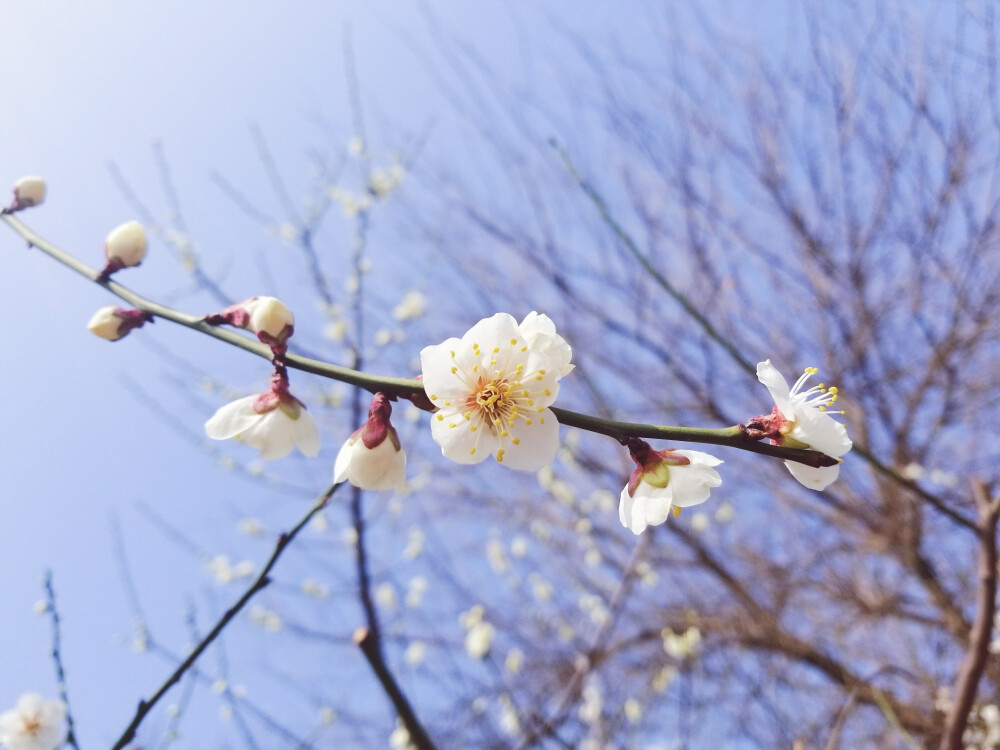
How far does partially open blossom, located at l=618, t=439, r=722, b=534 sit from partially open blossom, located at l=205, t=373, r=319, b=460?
458 mm

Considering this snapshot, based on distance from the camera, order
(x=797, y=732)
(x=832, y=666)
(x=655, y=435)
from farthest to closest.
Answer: (x=832, y=666), (x=797, y=732), (x=655, y=435)

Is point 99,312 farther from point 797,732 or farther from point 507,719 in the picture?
point 507,719

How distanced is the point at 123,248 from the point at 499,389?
66 centimetres

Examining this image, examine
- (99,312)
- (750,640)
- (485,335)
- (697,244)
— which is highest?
(697,244)

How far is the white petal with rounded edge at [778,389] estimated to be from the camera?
0.79 meters

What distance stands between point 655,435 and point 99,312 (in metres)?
0.82

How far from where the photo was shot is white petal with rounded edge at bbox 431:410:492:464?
88 centimetres

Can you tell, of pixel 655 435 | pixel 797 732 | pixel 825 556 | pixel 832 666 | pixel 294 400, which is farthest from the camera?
pixel 825 556

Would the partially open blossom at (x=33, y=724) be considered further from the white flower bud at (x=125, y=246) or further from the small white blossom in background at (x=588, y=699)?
the small white blossom in background at (x=588, y=699)

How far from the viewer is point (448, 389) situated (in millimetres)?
873

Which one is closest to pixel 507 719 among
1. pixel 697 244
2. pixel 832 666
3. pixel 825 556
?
pixel 832 666

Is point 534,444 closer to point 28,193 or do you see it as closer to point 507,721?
point 28,193

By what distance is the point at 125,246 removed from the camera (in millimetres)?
1079

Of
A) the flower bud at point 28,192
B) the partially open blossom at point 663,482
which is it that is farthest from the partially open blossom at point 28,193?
the partially open blossom at point 663,482
